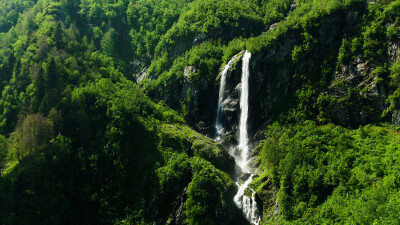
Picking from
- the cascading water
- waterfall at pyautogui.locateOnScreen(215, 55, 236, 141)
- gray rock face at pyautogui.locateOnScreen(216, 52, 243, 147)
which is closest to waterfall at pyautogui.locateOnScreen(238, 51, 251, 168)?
the cascading water

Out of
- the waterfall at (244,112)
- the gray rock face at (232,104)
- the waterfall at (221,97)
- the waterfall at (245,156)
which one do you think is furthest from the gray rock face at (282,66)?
the waterfall at (221,97)

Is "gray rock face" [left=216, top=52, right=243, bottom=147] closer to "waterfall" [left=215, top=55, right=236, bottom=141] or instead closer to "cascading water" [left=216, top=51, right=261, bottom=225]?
"waterfall" [left=215, top=55, right=236, bottom=141]

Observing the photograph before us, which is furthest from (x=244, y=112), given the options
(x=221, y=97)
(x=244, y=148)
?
(x=244, y=148)

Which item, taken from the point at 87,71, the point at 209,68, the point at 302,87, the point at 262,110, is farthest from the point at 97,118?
the point at 302,87

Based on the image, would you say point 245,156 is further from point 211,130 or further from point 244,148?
point 211,130

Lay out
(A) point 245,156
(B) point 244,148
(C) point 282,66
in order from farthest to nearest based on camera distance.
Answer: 1. (C) point 282,66
2. (B) point 244,148
3. (A) point 245,156

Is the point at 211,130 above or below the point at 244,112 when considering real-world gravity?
below

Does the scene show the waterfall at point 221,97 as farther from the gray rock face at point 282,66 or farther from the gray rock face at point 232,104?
the gray rock face at point 282,66

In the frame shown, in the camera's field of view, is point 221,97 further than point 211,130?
Yes
